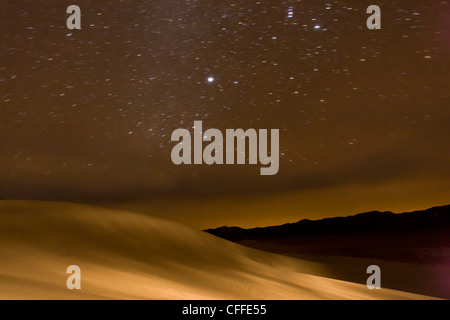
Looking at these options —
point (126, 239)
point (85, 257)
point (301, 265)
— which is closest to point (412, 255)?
point (301, 265)

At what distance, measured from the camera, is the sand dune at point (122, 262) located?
509 cm

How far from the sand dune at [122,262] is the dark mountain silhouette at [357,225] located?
188 feet

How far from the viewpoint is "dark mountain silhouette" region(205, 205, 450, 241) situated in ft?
224

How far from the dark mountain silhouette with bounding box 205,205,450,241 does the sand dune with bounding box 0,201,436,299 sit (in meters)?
57.4

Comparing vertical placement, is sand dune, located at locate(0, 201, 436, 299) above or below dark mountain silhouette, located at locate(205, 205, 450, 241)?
below

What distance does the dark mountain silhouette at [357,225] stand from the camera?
68.4 metres

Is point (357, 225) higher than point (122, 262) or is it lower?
higher

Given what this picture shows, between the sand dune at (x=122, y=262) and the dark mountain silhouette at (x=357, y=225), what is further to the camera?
the dark mountain silhouette at (x=357, y=225)

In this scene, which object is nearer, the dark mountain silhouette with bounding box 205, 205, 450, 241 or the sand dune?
the sand dune

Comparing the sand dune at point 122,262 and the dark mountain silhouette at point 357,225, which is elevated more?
the dark mountain silhouette at point 357,225

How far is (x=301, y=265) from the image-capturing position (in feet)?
57.4

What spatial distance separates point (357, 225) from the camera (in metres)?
78.0

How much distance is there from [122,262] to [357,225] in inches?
2947
